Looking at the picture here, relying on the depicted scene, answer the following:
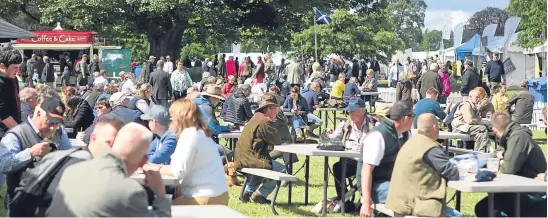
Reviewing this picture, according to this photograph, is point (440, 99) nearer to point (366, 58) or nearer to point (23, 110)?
point (23, 110)

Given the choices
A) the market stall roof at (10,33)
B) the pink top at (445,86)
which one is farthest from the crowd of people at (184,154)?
the pink top at (445,86)

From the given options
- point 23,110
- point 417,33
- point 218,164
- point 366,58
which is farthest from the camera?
point 417,33

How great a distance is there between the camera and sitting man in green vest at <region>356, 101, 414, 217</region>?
8.02 m

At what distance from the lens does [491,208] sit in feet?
25.9

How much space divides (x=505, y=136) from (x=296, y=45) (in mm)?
62687

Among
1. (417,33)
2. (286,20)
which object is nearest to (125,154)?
(286,20)

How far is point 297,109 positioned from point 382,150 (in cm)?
1074

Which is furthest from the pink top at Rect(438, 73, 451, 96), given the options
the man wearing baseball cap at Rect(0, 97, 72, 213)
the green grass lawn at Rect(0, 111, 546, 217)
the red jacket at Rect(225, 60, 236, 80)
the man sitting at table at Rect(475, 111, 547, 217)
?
the man wearing baseball cap at Rect(0, 97, 72, 213)

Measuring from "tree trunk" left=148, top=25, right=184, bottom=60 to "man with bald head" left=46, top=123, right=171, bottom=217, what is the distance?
3881cm

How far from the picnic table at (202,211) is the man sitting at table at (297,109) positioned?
37.7 feet

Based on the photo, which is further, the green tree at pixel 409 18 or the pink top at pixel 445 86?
the green tree at pixel 409 18

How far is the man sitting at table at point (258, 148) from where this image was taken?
419 inches

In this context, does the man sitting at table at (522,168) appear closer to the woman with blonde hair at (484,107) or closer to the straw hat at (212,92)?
the straw hat at (212,92)

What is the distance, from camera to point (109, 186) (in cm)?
483
